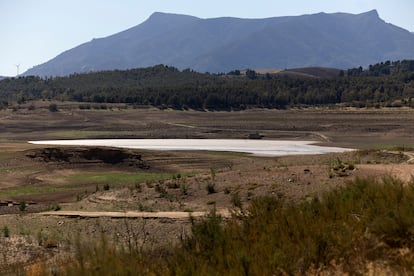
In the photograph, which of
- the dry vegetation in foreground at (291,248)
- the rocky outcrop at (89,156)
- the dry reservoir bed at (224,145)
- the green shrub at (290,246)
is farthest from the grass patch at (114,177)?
the dry vegetation in foreground at (291,248)

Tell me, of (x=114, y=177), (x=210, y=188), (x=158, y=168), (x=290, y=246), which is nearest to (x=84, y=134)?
(x=158, y=168)

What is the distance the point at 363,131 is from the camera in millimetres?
68875

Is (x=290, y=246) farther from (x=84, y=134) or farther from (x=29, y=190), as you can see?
(x=84, y=134)

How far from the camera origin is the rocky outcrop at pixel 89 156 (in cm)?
4572

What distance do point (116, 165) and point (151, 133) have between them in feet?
89.2

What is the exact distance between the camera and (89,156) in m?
46.3

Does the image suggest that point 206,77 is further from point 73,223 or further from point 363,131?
point 73,223

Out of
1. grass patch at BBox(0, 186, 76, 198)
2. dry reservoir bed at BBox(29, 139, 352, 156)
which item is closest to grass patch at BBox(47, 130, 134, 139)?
dry reservoir bed at BBox(29, 139, 352, 156)

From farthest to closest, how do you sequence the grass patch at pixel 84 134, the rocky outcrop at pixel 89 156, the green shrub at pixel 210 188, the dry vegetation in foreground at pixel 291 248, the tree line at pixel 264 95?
the tree line at pixel 264 95 < the grass patch at pixel 84 134 < the rocky outcrop at pixel 89 156 < the green shrub at pixel 210 188 < the dry vegetation in foreground at pixel 291 248

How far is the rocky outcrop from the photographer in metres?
45.7

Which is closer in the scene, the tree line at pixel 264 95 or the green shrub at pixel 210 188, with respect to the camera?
the green shrub at pixel 210 188

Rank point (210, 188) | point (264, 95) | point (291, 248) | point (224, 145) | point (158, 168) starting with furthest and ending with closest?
point (264, 95) < point (224, 145) < point (158, 168) < point (210, 188) < point (291, 248)

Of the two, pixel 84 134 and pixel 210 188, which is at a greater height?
pixel 210 188

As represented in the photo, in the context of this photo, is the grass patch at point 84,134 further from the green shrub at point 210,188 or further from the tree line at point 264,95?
the green shrub at point 210,188
